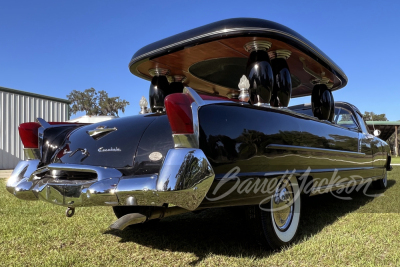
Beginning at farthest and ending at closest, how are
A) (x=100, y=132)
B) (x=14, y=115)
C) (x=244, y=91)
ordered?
(x=14, y=115), (x=244, y=91), (x=100, y=132)

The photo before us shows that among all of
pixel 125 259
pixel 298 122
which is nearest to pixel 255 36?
pixel 298 122

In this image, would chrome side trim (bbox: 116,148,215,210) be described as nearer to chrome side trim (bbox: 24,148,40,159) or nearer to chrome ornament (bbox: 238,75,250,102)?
chrome ornament (bbox: 238,75,250,102)

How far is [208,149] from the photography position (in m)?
2.12

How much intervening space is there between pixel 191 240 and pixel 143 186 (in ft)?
4.04

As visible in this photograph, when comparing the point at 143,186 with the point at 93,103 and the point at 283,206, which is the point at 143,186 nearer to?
the point at 283,206

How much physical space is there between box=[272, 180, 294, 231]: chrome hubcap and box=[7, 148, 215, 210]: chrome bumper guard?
0.93 meters

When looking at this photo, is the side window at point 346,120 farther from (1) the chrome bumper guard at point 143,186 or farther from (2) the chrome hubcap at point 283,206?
(1) the chrome bumper guard at point 143,186

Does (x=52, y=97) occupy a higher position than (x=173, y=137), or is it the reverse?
(x=52, y=97)

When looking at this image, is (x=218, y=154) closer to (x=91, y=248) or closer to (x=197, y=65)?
(x=91, y=248)

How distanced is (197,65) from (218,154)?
7.12 feet

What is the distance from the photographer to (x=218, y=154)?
216cm

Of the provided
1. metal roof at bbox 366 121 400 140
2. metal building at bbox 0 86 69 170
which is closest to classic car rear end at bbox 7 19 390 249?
metal roof at bbox 366 121 400 140

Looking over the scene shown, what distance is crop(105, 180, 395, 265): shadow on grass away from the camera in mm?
2689

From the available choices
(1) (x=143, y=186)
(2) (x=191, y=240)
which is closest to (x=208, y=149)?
(1) (x=143, y=186)
